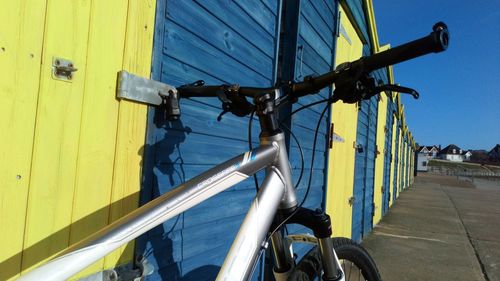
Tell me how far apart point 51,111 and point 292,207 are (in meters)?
0.91

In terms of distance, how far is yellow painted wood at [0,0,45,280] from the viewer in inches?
41.8

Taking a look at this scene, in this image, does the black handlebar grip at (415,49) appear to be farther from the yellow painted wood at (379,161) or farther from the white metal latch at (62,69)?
the yellow painted wood at (379,161)

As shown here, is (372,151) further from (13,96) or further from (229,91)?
→ (13,96)

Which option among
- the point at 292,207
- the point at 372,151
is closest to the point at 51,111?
the point at 292,207

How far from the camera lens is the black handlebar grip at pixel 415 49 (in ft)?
3.56

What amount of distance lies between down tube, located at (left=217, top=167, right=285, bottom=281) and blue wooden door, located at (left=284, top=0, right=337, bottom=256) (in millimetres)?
1696

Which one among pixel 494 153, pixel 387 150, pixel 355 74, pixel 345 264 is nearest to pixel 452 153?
pixel 494 153

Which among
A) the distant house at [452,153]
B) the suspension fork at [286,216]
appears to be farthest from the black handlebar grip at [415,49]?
the distant house at [452,153]

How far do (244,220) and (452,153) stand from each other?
417ft

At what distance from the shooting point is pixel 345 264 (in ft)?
5.99

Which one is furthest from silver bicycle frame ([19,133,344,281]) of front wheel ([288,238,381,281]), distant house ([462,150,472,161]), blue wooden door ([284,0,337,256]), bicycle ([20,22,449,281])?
distant house ([462,150,472,161])

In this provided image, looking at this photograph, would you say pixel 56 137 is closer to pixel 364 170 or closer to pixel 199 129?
pixel 199 129

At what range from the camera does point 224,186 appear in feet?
3.88

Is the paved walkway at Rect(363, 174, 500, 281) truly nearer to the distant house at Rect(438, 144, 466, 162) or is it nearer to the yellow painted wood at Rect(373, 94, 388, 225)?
the yellow painted wood at Rect(373, 94, 388, 225)
